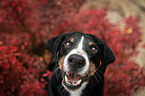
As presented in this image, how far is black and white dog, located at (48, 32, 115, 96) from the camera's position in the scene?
2537 mm

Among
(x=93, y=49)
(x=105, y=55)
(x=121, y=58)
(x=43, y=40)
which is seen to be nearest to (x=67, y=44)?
(x=93, y=49)

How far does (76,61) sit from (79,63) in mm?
81

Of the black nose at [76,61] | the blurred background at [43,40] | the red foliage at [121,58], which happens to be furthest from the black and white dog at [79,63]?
the red foliage at [121,58]

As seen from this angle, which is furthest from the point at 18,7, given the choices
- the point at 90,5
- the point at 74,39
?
the point at 90,5

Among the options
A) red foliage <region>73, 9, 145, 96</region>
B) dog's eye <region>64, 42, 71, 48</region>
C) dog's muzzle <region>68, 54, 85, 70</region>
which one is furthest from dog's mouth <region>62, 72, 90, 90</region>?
red foliage <region>73, 9, 145, 96</region>

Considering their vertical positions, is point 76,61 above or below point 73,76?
above

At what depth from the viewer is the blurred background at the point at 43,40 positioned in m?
3.57

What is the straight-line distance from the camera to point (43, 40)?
5035 mm

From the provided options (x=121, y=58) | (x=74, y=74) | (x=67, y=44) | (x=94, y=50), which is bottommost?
(x=121, y=58)

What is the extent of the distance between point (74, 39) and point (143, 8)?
680 cm

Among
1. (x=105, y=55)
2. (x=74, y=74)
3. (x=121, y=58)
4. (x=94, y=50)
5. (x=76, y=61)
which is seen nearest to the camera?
(x=76, y=61)

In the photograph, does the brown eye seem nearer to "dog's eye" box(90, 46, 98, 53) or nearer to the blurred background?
"dog's eye" box(90, 46, 98, 53)

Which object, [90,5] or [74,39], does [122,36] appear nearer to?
[74,39]

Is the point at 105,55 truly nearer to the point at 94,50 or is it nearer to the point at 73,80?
the point at 94,50
